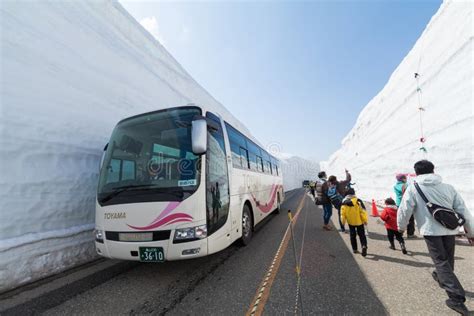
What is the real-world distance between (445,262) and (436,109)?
23.6 feet

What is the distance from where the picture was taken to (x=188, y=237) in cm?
283

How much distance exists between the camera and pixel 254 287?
2783 mm

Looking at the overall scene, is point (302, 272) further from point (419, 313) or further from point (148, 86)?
point (148, 86)

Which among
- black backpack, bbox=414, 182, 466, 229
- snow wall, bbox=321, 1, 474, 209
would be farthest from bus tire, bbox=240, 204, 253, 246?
snow wall, bbox=321, 1, 474, 209

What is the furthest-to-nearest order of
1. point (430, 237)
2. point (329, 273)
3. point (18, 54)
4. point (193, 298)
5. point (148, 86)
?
point (148, 86) → point (18, 54) → point (329, 273) → point (193, 298) → point (430, 237)

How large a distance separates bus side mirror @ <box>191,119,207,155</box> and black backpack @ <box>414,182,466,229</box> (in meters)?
2.90

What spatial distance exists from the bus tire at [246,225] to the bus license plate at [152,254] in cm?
205

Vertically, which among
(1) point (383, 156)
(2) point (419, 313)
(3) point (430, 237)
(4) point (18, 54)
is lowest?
(2) point (419, 313)

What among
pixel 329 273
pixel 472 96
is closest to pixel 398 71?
pixel 472 96

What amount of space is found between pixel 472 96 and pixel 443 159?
180 centimetres

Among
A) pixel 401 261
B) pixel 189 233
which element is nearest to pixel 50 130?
pixel 189 233

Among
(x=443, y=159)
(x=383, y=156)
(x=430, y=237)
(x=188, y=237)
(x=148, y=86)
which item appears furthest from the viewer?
(x=383, y=156)

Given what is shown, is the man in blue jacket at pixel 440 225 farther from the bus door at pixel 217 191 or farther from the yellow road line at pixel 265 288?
the bus door at pixel 217 191

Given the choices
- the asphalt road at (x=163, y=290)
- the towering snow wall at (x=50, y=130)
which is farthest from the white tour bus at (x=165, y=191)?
the towering snow wall at (x=50, y=130)
